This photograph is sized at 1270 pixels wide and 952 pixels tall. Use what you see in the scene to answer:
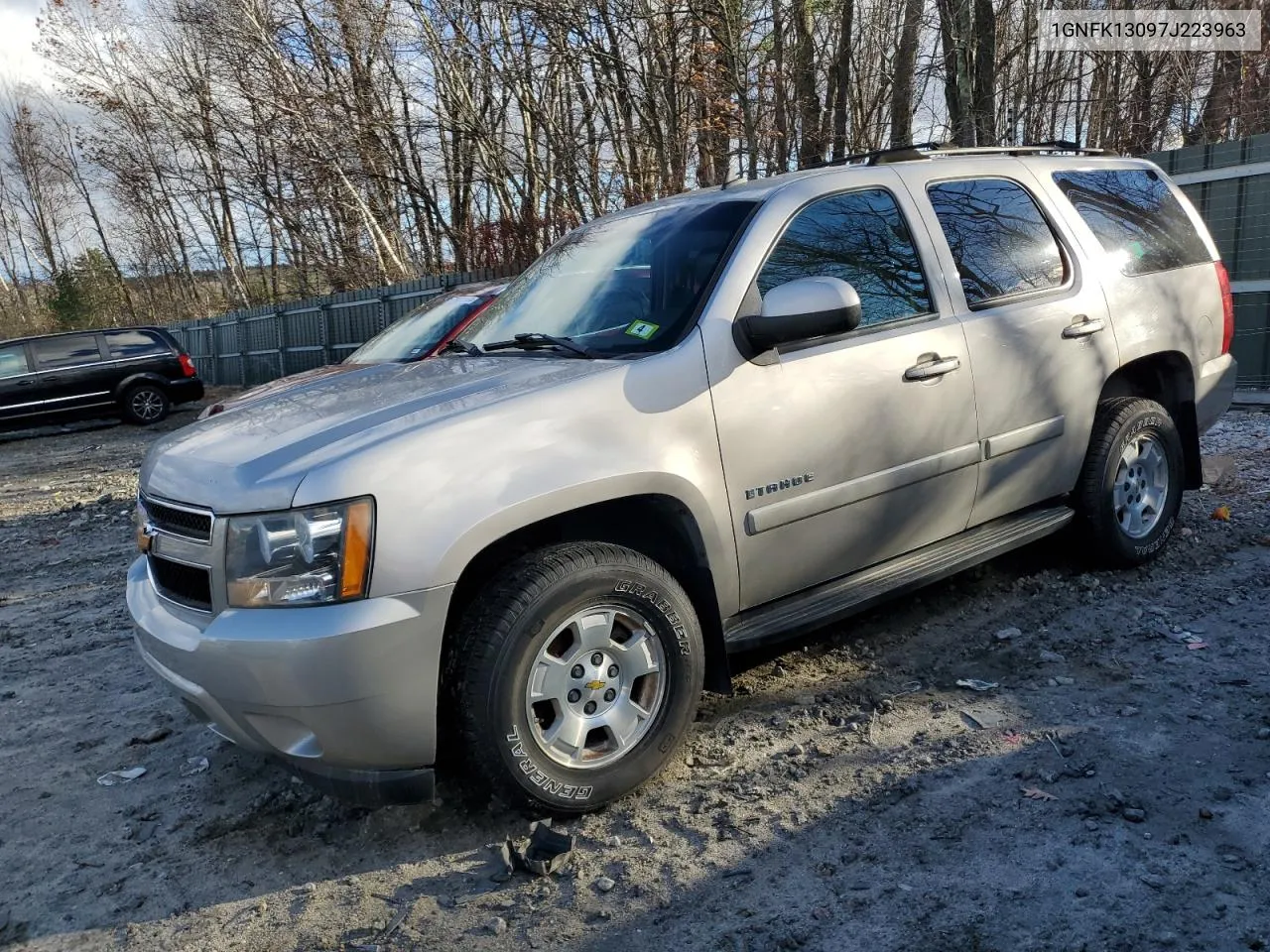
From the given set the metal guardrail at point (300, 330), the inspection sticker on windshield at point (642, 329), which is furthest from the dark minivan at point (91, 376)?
the inspection sticker on windshield at point (642, 329)

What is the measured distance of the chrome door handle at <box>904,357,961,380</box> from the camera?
145 inches

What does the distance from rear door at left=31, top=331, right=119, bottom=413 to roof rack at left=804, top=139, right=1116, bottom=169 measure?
15.6 metres

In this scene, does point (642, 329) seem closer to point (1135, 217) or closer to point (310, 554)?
point (310, 554)

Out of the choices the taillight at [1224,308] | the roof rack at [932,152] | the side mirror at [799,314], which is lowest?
the taillight at [1224,308]

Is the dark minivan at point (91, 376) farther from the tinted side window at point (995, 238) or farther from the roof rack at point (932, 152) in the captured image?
the tinted side window at point (995, 238)

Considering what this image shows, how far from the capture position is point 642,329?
3.40 meters

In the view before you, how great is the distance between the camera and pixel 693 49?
45.0 feet

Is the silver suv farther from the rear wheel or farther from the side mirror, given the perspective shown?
the rear wheel

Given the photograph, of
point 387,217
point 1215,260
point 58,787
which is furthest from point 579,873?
point 387,217

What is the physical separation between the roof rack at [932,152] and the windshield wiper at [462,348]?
1.74 meters

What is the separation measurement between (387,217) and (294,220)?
113 inches

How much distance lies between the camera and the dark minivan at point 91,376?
1619 cm

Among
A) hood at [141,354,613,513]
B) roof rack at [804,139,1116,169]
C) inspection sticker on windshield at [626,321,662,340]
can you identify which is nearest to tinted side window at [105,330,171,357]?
hood at [141,354,613,513]

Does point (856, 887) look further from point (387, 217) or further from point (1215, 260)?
point (387, 217)
